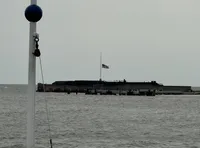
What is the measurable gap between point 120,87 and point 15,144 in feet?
444

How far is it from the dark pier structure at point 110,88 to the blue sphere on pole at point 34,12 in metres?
143

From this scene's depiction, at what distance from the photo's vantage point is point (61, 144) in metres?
23.2

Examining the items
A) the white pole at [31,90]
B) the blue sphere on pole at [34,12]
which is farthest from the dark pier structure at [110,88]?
the blue sphere on pole at [34,12]

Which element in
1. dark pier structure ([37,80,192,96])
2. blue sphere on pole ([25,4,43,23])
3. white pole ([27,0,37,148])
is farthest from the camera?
dark pier structure ([37,80,192,96])

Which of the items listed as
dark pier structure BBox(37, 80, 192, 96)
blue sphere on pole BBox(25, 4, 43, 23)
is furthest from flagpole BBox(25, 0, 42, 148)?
dark pier structure BBox(37, 80, 192, 96)

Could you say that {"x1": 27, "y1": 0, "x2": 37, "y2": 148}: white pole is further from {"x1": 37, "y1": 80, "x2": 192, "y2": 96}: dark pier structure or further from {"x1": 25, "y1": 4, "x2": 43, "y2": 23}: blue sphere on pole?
{"x1": 37, "y1": 80, "x2": 192, "y2": 96}: dark pier structure

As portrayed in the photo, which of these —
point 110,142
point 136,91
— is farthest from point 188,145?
point 136,91

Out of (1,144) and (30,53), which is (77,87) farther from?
(30,53)

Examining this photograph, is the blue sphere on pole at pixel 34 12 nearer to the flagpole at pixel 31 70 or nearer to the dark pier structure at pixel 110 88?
the flagpole at pixel 31 70

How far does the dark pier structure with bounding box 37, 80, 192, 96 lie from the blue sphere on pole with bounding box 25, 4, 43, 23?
469 ft

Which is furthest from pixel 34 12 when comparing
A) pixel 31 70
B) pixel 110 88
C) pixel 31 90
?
pixel 110 88

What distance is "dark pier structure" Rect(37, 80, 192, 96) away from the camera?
155m

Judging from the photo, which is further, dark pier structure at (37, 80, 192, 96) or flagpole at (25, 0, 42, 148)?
dark pier structure at (37, 80, 192, 96)

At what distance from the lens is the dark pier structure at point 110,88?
509 feet
